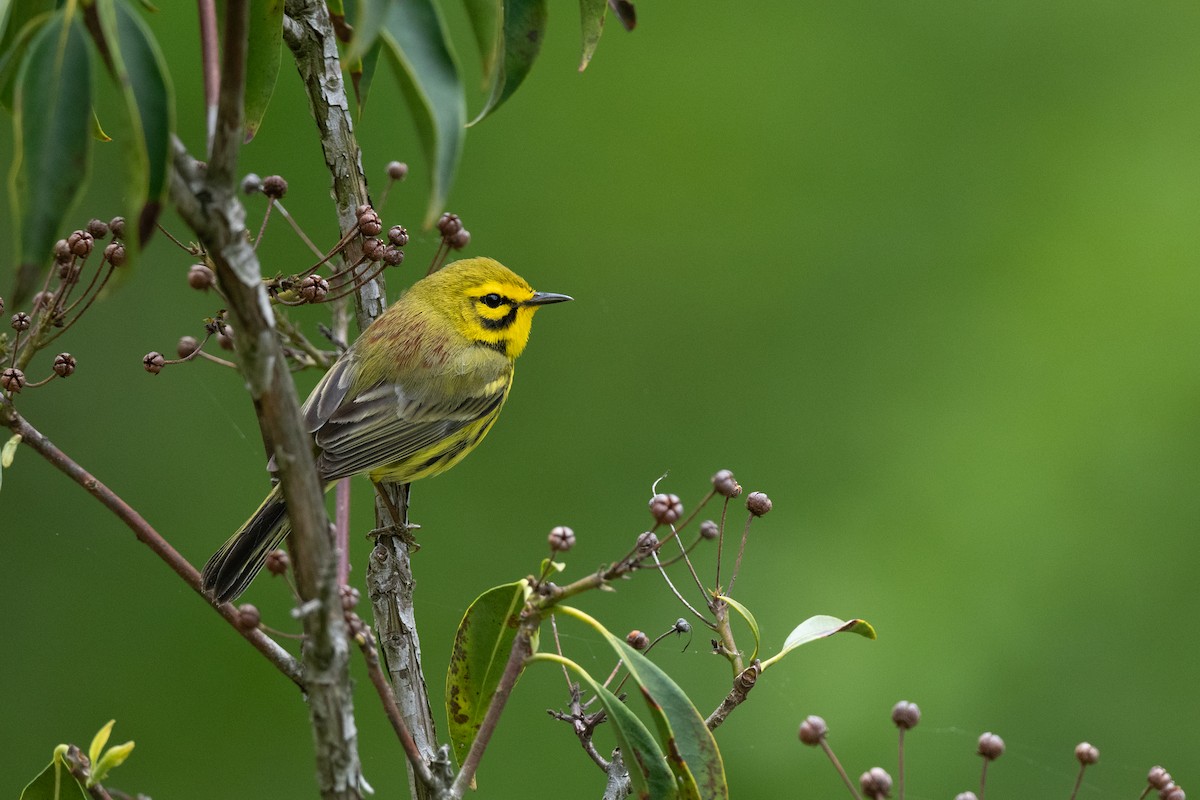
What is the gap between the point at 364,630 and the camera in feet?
3.98

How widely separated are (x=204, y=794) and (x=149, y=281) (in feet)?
5.05


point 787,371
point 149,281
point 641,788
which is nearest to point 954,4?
point 787,371

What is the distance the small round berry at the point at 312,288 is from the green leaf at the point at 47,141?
2.49 feet

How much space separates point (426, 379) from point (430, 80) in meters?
2.00

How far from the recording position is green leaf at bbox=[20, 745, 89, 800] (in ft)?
5.26

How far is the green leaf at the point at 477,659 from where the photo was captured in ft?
5.11

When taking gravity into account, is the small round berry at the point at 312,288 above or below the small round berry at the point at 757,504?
above

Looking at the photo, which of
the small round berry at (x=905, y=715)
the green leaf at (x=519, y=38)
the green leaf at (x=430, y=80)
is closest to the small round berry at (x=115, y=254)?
the green leaf at (x=519, y=38)

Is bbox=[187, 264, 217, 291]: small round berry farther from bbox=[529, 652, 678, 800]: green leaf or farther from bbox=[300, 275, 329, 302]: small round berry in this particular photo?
bbox=[529, 652, 678, 800]: green leaf

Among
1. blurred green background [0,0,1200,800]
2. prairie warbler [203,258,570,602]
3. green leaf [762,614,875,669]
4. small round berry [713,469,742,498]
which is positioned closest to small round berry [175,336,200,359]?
prairie warbler [203,258,570,602]

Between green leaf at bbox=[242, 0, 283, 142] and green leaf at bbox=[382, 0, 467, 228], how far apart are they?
52 cm

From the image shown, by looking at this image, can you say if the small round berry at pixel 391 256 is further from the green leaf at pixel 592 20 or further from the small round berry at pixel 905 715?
the small round berry at pixel 905 715

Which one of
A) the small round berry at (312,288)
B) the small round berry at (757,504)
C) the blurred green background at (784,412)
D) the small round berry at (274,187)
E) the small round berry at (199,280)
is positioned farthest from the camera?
the blurred green background at (784,412)

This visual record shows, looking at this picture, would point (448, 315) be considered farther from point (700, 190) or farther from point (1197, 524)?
point (1197, 524)
